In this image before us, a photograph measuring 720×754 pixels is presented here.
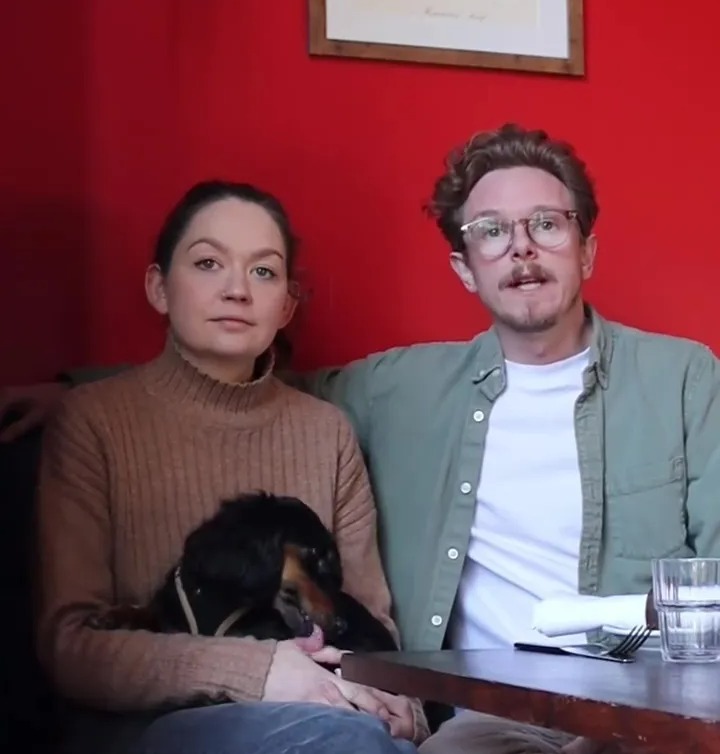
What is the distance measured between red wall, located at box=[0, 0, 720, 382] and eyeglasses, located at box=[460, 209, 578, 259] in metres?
0.41

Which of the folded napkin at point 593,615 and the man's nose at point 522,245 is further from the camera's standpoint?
the man's nose at point 522,245

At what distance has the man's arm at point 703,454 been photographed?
1.80m

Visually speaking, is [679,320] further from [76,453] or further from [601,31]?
[76,453]

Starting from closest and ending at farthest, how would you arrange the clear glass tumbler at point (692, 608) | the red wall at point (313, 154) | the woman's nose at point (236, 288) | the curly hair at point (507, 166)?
the clear glass tumbler at point (692, 608) < the woman's nose at point (236, 288) < the curly hair at point (507, 166) < the red wall at point (313, 154)

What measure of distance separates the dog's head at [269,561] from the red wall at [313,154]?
68 cm

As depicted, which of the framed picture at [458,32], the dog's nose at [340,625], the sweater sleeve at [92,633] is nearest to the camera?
the sweater sleeve at [92,633]

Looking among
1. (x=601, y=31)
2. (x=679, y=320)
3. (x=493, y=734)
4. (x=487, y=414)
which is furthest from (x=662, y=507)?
(x=601, y=31)

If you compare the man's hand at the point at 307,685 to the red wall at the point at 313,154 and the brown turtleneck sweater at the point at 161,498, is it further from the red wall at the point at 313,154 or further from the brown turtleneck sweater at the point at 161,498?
the red wall at the point at 313,154

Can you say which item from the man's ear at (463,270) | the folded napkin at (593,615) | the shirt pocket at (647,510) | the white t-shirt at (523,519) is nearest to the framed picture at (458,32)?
the man's ear at (463,270)

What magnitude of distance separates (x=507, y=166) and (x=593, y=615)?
91 cm

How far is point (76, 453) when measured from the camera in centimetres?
162

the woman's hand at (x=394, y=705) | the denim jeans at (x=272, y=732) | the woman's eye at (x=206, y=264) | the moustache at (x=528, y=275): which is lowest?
the woman's hand at (x=394, y=705)

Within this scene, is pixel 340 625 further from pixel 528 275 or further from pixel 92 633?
pixel 528 275

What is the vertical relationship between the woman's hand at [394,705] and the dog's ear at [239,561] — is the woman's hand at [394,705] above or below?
below
